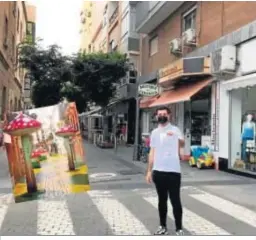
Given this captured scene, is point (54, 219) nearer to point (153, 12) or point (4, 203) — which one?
point (4, 203)

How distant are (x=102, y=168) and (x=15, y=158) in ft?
25.7

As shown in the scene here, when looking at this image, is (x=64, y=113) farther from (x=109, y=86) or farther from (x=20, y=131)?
(x=109, y=86)

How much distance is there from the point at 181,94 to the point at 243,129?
129 inches

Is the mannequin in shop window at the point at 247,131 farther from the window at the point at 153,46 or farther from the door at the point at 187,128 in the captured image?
the window at the point at 153,46

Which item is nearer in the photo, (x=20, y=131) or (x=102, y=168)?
(x=20, y=131)

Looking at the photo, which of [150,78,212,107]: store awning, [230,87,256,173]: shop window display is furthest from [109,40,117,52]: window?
[230,87,256,173]: shop window display

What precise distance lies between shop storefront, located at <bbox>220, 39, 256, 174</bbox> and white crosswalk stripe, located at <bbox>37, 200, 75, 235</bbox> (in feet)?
21.3

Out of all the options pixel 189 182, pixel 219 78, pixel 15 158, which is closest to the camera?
pixel 15 158

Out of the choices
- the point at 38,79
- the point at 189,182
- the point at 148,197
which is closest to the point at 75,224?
the point at 148,197

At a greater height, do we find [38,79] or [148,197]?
[38,79]

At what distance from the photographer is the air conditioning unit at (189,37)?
16453 mm

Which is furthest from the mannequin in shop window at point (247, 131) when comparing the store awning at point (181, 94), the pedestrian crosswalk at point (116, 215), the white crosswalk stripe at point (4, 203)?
the white crosswalk stripe at point (4, 203)

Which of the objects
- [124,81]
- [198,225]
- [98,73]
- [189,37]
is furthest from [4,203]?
[124,81]

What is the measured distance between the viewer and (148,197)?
344 inches
